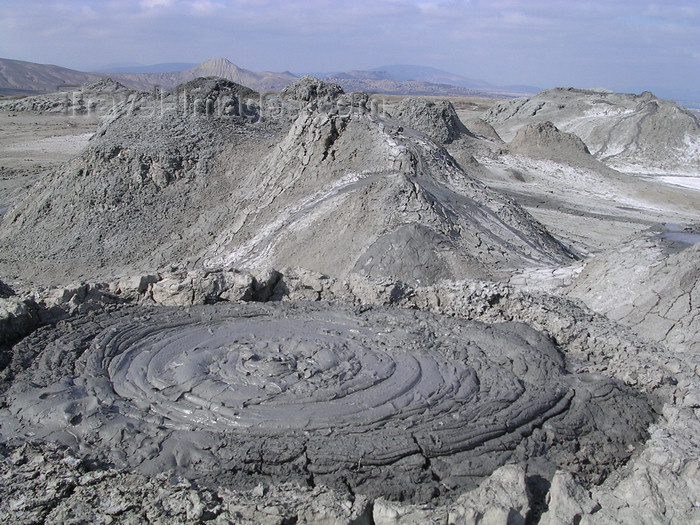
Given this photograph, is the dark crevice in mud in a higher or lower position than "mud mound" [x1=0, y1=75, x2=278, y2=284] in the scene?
lower

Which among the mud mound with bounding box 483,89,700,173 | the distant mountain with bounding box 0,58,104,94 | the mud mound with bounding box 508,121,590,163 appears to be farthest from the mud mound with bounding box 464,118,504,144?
the distant mountain with bounding box 0,58,104,94

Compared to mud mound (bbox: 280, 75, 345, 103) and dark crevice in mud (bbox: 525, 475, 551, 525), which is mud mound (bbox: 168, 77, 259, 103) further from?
dark crevice in mud (bbox: 525, 475, 551, 525)

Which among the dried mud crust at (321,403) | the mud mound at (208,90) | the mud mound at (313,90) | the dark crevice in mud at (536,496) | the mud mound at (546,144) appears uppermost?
the mud mound at (313,90)

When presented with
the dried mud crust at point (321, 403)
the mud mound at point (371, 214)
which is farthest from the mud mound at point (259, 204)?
the dried mud crust at point (321, 403)

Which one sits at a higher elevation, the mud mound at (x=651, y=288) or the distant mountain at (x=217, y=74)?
the distant mountain at (x=217, y=74)

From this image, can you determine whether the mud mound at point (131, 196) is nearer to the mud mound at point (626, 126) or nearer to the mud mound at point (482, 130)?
the mud mound at point (482, 130)
